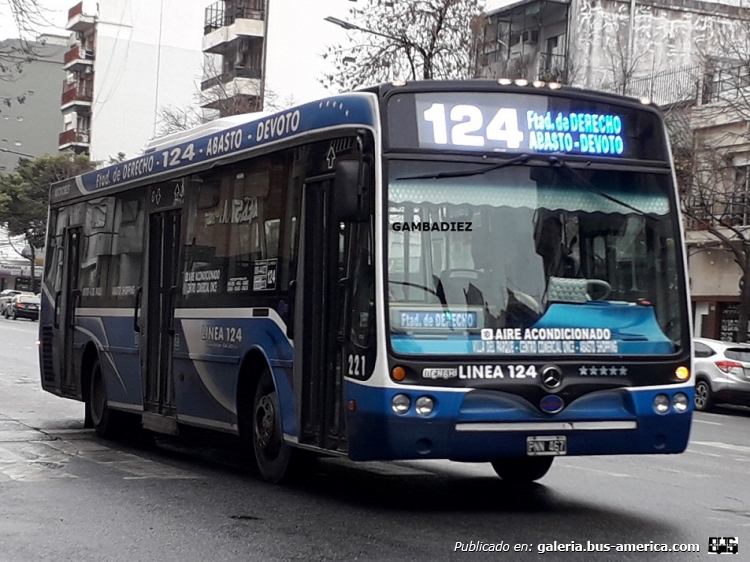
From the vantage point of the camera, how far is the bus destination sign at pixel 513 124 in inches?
356

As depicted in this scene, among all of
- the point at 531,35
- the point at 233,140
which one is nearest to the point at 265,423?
the point at 233,140

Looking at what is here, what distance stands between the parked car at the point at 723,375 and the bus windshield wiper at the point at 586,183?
54.4 ft

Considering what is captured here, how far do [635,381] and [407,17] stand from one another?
22536mm

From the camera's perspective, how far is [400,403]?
8641 millimetres

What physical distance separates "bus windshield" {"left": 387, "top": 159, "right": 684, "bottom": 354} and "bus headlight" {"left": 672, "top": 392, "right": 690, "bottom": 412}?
12.8 inches

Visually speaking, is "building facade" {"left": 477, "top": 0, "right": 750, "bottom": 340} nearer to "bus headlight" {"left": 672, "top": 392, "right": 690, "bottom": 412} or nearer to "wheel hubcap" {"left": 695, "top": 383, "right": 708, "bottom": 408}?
"wheel hubcap" {"left": 695, "top": 383, "right": 708, "bottom": 408}

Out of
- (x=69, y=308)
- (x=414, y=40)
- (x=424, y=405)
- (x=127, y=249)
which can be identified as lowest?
(x=424, y=405)

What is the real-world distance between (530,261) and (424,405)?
1.25 m

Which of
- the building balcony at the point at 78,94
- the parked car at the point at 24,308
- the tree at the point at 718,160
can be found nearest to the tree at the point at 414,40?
the tree at the point at 718,160

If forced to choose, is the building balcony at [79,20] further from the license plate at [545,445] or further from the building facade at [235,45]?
the license plate at [545,445]

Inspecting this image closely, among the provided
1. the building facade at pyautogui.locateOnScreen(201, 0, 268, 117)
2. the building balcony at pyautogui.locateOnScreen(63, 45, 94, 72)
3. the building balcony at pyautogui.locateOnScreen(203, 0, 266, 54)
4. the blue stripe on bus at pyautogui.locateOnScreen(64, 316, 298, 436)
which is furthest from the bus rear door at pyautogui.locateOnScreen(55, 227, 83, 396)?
the building balcony at pyautogui.locateOnScreen(63, 45, 94, 72)

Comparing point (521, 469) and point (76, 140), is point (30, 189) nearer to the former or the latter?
point (76, 140)

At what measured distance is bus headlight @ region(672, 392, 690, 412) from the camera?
9.24m

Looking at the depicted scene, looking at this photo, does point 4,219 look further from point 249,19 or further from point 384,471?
point 384,471
